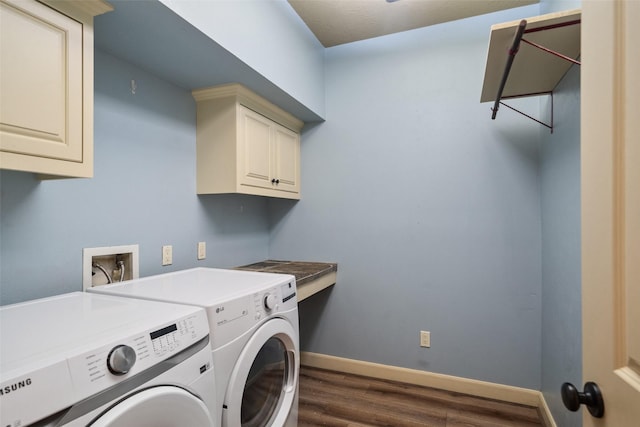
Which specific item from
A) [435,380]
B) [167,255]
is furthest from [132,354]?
[435,380]

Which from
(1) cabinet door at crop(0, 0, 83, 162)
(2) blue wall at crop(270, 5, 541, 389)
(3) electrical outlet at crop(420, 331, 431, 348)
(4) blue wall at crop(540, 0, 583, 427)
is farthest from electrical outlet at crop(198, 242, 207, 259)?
(4) blue wall at crop(540, 0, 583, 427)

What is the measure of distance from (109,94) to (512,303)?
104 inches

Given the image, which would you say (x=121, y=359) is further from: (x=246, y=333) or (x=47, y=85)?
(x=47, y=85)

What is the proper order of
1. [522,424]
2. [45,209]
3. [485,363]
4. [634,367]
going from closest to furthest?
[634,367], [45,209], [522,424], [485,363]

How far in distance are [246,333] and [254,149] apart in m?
1.31

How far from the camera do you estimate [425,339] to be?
225 cm

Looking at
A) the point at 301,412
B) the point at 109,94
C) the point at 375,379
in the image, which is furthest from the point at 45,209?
the point at 375,379

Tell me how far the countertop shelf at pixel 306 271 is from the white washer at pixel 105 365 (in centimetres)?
103

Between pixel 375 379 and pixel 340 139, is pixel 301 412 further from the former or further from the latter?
pixel 340 139

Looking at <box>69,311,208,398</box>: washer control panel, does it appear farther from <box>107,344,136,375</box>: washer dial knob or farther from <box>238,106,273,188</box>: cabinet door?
<box>238,106,273,188</box>: cabinet door

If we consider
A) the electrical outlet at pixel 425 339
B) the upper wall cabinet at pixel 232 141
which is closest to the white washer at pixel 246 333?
the upper wall cabinet at pixel 232 141

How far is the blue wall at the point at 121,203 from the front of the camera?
→ 1.15 m

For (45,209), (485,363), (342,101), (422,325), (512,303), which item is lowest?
(485,363)

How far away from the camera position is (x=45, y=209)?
1216mm
